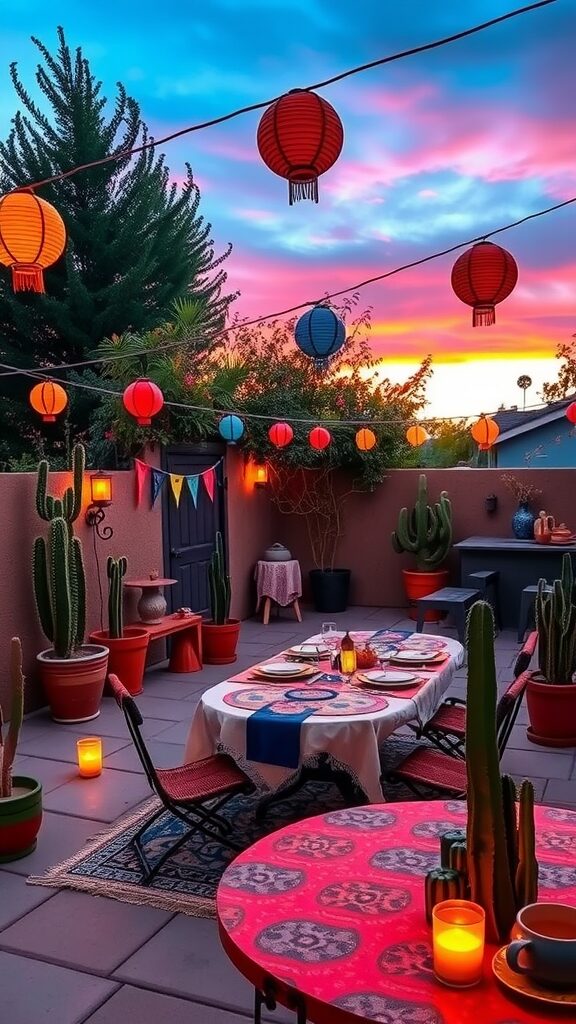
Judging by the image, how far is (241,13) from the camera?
4648 millimetres

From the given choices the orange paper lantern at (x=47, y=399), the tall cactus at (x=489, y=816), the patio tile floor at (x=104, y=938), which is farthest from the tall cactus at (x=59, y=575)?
the tall cactus at (x=489, y=816)

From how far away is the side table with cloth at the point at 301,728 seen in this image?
10.6 ft

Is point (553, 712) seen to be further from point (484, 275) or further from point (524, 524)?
point (524, 524)

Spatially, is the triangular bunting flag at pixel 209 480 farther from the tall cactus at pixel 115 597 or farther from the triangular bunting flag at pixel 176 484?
the tall cactus at pixel 115 597

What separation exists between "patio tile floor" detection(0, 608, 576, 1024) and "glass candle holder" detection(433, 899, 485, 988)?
1.21 m

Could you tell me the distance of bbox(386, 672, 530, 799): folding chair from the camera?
10.2 feet

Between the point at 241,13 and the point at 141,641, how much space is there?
4198 millimetres

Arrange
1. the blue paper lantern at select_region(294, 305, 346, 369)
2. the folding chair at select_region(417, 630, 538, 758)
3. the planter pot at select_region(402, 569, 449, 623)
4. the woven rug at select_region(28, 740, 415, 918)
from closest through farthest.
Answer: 1. the woven rug at select_region(28, 740, 415, 918)
2. the folding chair at select_region(417, 630, 538, 758)
3. the blue paper lantern at select_region(294, 305, 346, 369)
4. the planter pot at select_region(402, 569, 449, 623)

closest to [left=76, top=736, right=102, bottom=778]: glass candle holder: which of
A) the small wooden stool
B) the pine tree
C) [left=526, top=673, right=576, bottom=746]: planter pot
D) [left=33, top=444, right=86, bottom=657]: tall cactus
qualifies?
[left=33, top=444, right=86, bottom=657]: tall cactus

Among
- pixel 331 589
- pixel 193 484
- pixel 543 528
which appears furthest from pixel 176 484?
pixel 543 528

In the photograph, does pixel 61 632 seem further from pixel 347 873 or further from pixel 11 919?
pixel 347 873

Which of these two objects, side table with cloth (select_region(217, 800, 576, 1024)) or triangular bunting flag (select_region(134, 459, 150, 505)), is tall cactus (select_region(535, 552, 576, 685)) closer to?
side table with cloth (select_region(217, 800, 576, 1024))

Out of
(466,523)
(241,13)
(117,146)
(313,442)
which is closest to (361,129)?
(241,13)

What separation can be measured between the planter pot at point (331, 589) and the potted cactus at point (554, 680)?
486 cm
